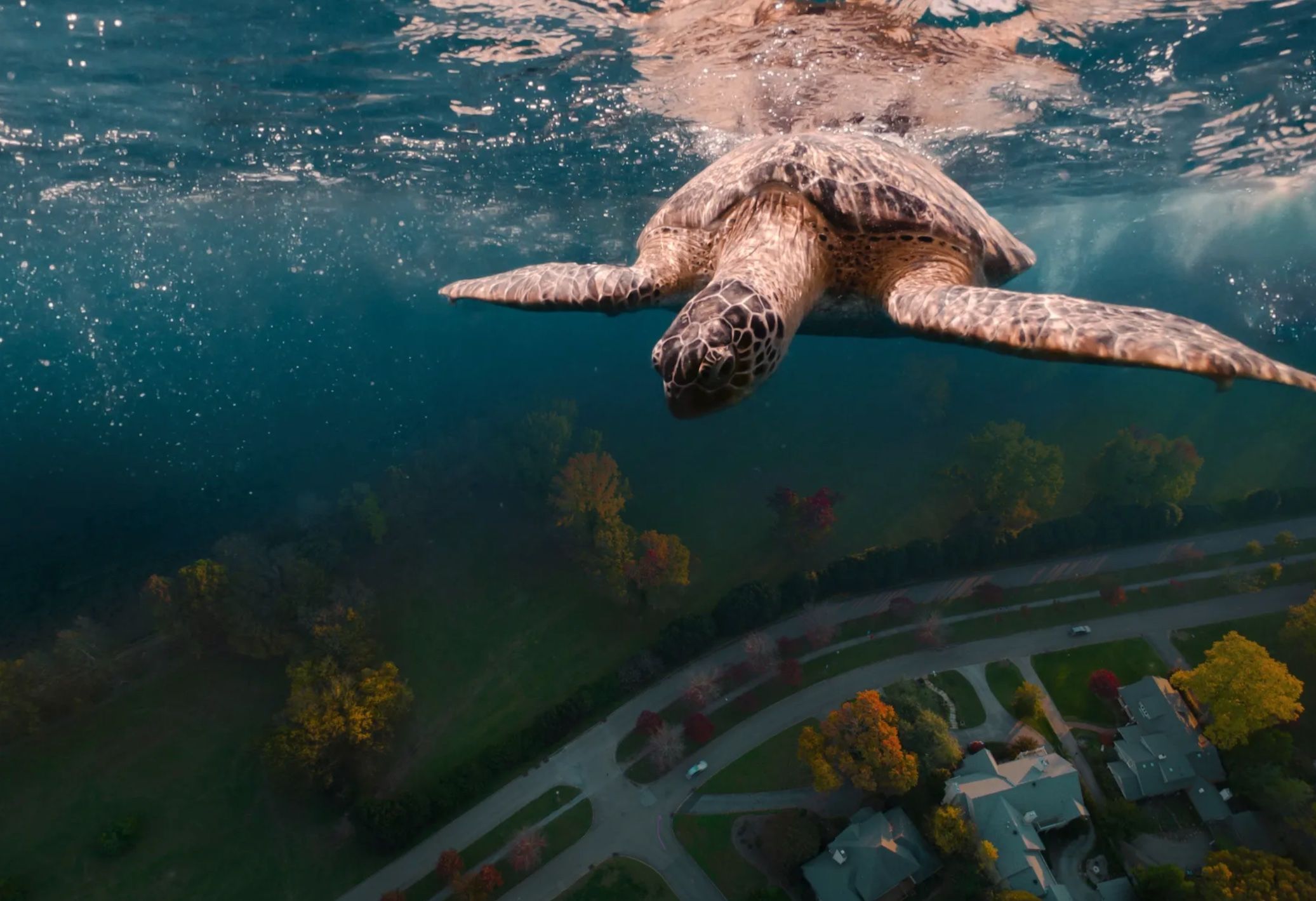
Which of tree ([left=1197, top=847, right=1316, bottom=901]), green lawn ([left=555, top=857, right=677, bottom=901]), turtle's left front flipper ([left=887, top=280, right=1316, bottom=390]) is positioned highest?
turtle's left front flipper ([left=887, top=280, right=1316, bottom=390])

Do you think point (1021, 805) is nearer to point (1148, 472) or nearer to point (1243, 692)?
point (1243, 692)

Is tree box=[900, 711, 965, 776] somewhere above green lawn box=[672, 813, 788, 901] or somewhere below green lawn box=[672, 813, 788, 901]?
above

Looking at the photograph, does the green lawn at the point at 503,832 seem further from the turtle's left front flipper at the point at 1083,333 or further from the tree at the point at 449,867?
the turtle's left front flipper at the point at 1083,333

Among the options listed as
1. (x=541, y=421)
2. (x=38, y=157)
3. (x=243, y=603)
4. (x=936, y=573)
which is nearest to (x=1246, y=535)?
(x=936, y=573)

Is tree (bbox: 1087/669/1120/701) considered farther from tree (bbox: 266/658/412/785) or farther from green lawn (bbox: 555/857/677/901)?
tree (bbox: 266/658/412/785)

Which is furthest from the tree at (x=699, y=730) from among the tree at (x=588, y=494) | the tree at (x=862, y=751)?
the tree at (x=588, y=494)

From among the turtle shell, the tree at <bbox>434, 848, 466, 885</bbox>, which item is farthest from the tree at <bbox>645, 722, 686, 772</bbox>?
the turtle shell
